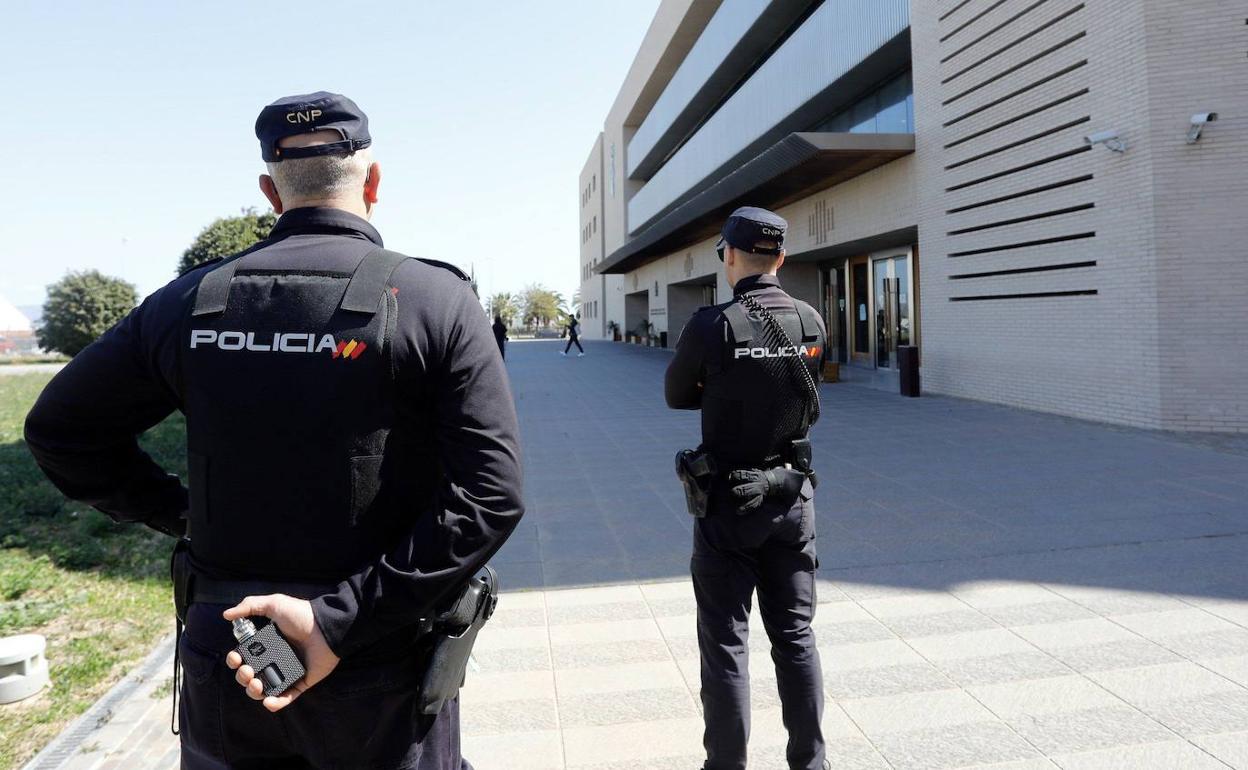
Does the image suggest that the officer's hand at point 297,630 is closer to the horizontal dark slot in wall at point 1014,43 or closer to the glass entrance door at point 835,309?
the horizontal dark slot in wall at point 1014,43

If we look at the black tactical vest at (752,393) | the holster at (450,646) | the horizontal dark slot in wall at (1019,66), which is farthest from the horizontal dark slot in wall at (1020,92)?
the holster at (450,646)

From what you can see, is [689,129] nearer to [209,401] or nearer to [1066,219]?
[1066,219]


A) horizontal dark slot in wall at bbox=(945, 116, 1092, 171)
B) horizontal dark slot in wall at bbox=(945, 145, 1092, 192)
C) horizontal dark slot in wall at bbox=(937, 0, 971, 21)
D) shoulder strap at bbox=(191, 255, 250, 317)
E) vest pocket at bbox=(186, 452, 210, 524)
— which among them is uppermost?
horizontal dark slot in wall at bbox=(937, 0, 971, 21)

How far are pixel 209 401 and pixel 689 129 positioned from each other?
3540 centimetres

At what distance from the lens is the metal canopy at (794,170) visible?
47.2 ft

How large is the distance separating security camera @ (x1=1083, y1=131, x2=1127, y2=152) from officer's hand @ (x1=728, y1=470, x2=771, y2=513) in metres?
9.93

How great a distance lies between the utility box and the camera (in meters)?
3.62

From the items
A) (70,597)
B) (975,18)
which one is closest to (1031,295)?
(975,18)

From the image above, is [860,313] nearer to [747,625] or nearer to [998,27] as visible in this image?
[998,27]

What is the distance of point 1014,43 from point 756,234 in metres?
11.6

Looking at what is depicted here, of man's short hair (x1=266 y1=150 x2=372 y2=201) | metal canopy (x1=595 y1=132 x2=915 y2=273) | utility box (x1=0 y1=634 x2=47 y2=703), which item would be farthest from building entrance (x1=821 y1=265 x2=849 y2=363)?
man's short hair (x1=266 y1=150 x2=372 y2=201)

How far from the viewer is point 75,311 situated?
37844 mm

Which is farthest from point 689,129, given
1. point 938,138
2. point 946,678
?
point 946,678

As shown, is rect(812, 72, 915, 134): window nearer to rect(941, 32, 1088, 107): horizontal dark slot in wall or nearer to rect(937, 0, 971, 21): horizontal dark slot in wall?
rect(937, 0, 971, 21): horizontal dark slot in wall
